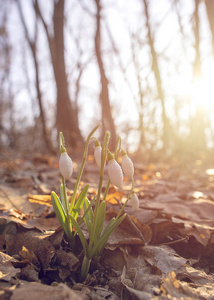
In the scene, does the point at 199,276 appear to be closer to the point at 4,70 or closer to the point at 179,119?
the point at 179,119

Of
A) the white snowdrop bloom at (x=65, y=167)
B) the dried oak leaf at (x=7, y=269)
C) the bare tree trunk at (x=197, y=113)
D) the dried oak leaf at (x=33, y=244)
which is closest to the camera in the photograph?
the dried oak leaf at (x=7, y=269)

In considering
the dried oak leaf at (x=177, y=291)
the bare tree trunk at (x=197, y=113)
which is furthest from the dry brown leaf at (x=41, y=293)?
the bare tree trunk at (x=197, y=113)

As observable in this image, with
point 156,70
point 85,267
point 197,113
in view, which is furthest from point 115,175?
point 156,70

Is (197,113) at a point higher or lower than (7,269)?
higher

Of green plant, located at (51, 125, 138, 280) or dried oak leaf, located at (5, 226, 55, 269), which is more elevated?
green plant, located at (51, 125, 138, 280)

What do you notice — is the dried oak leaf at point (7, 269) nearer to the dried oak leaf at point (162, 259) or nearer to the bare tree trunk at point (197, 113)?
the dried oak leaf at point (162, 259)

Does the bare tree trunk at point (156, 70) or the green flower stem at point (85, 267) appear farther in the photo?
the bare tree trunk at point (156, 70)

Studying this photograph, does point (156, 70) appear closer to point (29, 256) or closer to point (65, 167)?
point (65, 167)

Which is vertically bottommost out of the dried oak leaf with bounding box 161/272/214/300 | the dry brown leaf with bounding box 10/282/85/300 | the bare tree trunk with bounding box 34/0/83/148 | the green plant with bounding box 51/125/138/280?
the dried oak leaf with bounding box 161/272/214/300

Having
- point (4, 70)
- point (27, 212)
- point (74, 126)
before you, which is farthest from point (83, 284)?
point (4, 70)

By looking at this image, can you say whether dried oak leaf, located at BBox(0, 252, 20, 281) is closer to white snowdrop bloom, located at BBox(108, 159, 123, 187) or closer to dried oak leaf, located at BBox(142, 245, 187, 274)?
white snowdrop bloom, located at BBox(108, 159, 123, 187)

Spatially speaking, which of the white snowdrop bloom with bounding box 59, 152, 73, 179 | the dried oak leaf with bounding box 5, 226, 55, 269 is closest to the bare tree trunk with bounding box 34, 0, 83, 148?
the dried oak leaf with bounding box 5, 226, 55, 269
